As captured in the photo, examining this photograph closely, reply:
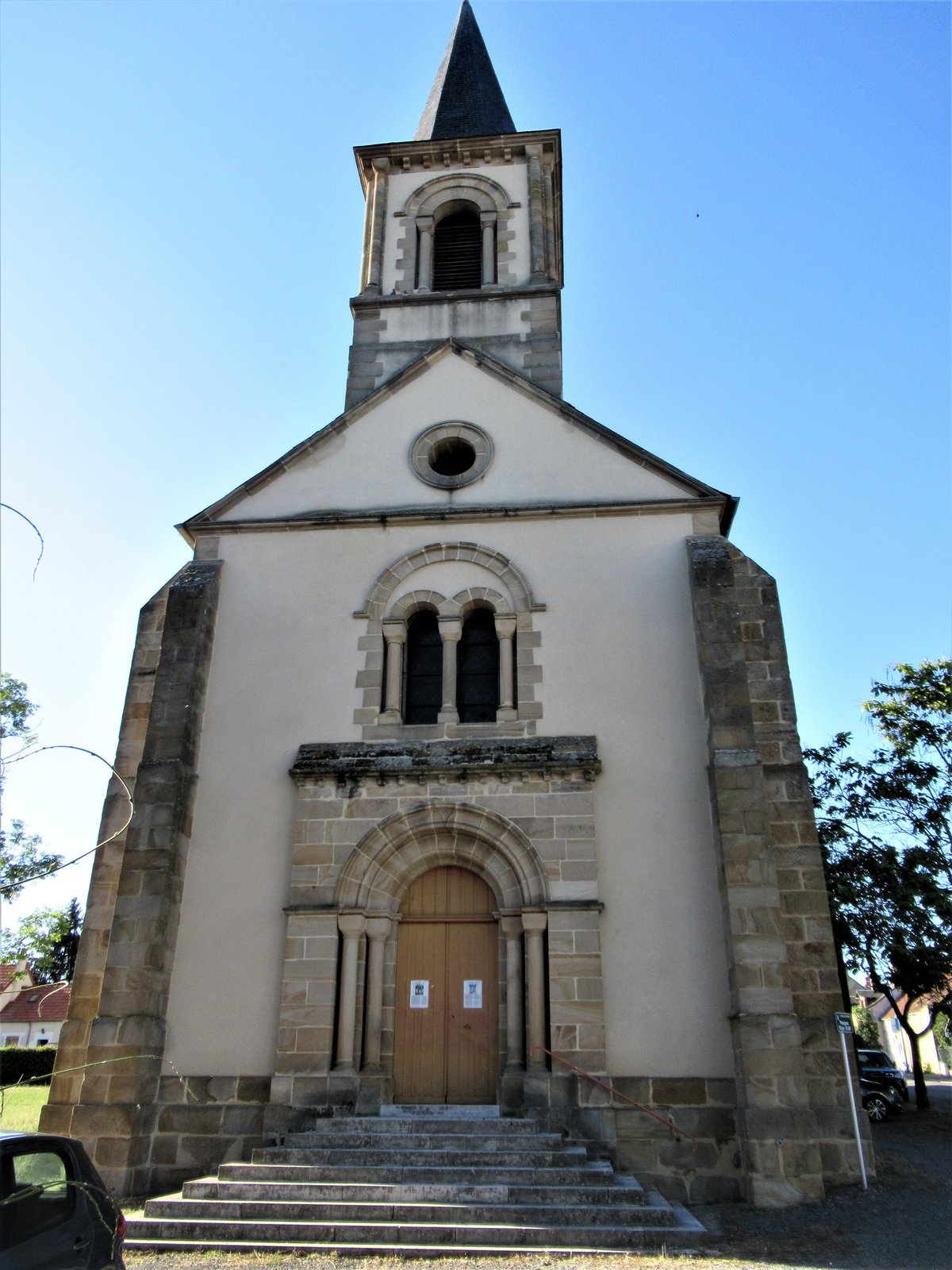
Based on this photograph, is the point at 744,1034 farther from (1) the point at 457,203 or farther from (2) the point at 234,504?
(1) the point at 457,203

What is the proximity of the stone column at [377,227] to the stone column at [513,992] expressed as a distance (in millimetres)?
10875

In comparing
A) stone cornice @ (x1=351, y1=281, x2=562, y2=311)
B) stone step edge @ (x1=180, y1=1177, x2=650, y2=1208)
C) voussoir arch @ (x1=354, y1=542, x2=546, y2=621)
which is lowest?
stone step edge @ (x1=180, y1=1177, x2=650, y2=1208)

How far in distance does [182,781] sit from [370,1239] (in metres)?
5.44

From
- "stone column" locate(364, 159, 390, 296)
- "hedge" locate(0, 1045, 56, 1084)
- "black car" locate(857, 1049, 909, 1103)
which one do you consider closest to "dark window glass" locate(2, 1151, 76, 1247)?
"stone column" locate(364, 159, 390, 296)

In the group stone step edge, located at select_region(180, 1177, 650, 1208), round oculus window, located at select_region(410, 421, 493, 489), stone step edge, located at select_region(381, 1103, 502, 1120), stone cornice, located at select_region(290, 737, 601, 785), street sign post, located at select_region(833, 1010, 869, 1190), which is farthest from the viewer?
round oculus window, located at select_region(410, 421, 493, 489)

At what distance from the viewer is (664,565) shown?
486 inches

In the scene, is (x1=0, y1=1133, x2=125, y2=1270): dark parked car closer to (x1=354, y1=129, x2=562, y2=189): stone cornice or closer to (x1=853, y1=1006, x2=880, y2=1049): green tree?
(x1=354, y1=129, x2=562, y2=189): stone cornice

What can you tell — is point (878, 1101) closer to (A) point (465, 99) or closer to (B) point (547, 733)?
(B) point (547, 733)

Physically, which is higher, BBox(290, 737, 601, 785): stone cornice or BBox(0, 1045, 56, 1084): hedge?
BBox(290, 737, 601, 785): stone cornice

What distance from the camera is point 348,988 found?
34.2ft

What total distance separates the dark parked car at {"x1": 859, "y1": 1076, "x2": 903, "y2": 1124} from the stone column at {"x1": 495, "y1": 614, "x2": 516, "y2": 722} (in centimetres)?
1267

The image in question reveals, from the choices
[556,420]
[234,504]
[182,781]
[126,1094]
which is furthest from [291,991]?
[556,420]

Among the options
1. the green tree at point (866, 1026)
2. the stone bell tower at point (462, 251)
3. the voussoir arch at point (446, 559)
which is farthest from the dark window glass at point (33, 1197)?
the green tree at point (866, 1026)

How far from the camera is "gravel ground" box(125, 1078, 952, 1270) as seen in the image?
692 cm
